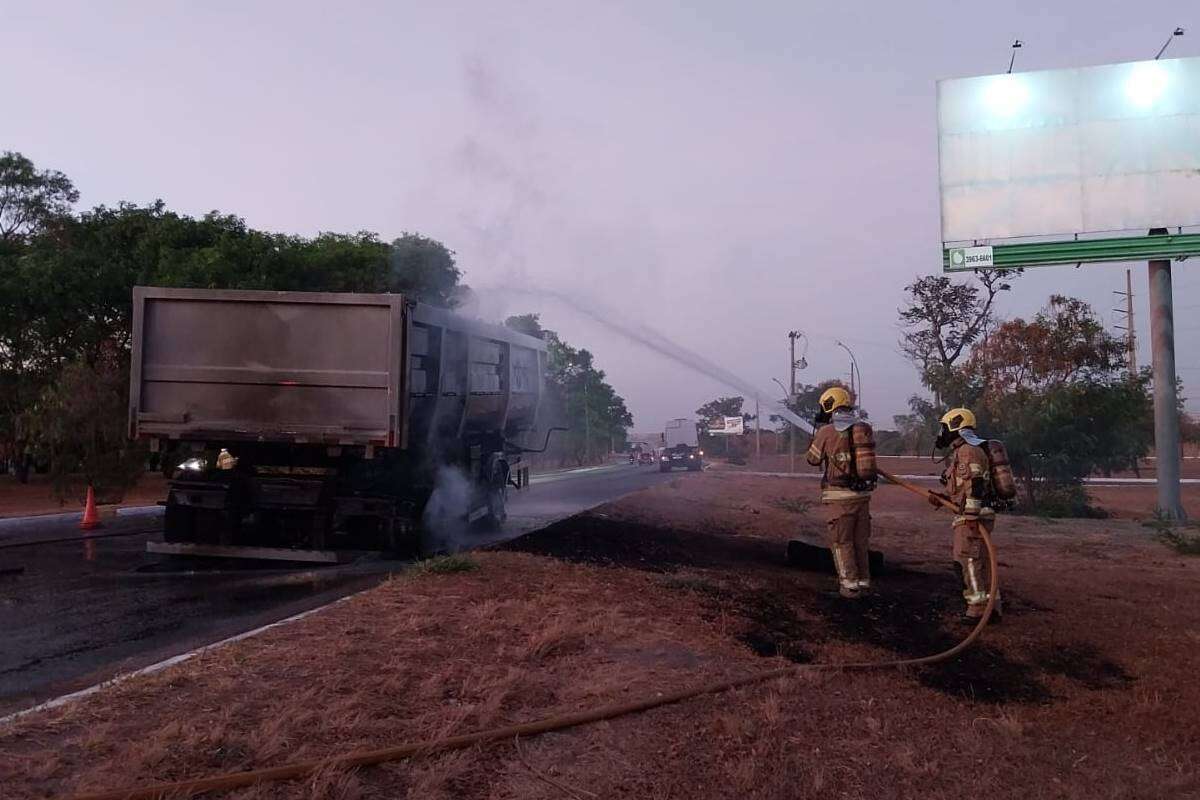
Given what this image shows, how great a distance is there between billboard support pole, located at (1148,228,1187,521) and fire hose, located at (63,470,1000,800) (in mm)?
18336

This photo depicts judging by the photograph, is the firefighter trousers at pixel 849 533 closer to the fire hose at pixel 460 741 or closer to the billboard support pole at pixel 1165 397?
the fire hose at pixel 460 741

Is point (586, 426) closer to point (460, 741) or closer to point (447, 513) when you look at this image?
A: point (447, 513)

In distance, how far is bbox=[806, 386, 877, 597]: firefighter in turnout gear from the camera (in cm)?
840

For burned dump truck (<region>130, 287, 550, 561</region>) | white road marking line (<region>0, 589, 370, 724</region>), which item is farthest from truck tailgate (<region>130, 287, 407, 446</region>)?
white road marking line (<region>0, 589, 370, 724</region>)

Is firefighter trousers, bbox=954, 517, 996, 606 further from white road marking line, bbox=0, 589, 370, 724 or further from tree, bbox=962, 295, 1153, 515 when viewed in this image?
tree, bbox=962, 295, 1153, 515

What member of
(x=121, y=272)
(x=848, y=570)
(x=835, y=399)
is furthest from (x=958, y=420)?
(x=121, y=272)

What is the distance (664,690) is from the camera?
16.8 ft

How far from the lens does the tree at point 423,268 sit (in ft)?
67.3

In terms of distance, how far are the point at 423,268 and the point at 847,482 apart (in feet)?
47.4

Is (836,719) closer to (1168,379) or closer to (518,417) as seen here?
(518,417)

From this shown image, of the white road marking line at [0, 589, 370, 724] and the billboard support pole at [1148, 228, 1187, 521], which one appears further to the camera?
the billboard support pole at [1148, 228, 1187, 521]

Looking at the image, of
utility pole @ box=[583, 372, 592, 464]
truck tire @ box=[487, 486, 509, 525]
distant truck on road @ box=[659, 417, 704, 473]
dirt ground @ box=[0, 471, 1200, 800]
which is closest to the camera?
dirt ground @ box=[0, 471, 1200, 800]

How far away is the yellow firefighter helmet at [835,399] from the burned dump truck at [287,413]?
168 inches

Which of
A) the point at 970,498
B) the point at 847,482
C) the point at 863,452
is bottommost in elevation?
the point at 970,498
